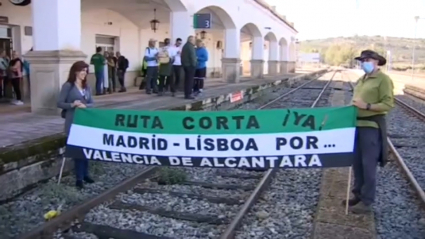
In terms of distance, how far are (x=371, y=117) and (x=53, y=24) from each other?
680 centimetres

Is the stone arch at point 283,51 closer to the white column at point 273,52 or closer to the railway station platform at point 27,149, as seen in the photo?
the white column at point 273,52

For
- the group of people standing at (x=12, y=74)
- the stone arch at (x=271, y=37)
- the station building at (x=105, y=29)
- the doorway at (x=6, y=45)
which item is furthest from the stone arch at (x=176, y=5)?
the stone arch at (x=271, y=37)

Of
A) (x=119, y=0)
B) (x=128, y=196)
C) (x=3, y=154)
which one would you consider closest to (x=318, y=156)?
(x=128, y=196)

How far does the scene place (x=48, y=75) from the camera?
30.5 feet

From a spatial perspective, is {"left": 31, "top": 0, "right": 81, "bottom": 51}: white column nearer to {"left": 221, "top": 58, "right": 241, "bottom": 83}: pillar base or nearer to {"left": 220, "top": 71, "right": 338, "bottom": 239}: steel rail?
{"left": 220, "top": 71, "right": 338, "bottom": 239}: steel rail

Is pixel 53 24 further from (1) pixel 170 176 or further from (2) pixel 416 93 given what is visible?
(2) pixel 416 93

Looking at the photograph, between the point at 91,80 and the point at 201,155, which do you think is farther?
the point at 91,80

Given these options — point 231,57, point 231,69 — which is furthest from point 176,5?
point 231,69

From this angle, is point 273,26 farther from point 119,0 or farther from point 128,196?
point 128,196

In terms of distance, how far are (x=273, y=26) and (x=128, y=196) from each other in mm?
28939

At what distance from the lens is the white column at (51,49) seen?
361 inches

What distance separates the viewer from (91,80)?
17.0 metres

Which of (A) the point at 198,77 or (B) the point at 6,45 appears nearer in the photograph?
(B) the point at 6,45

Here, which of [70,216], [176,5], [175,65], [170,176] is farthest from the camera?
[176,5]
